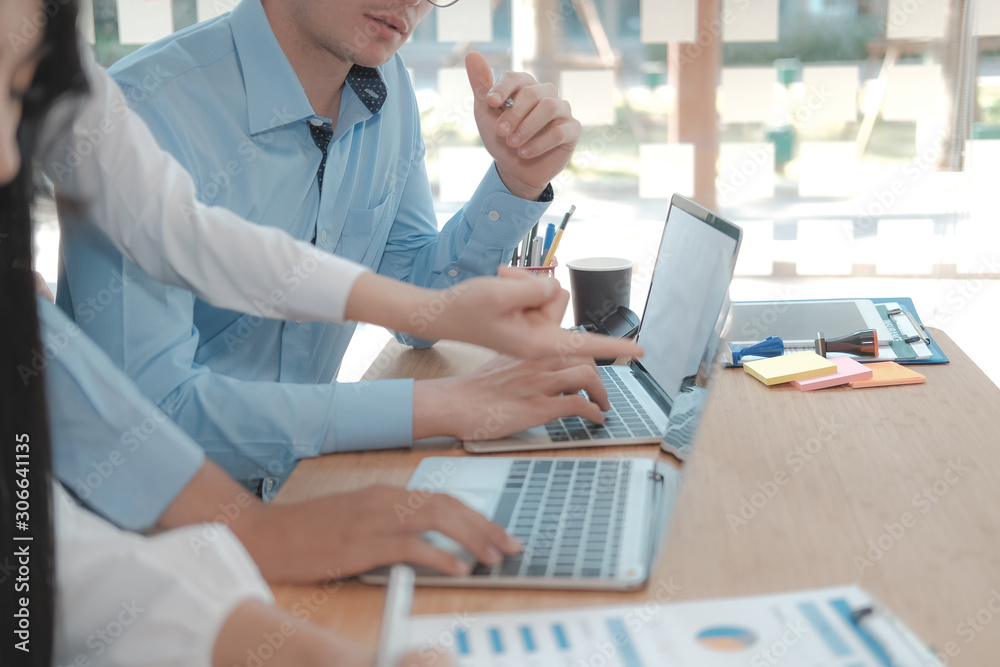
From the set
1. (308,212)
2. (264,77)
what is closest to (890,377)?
(308,212)

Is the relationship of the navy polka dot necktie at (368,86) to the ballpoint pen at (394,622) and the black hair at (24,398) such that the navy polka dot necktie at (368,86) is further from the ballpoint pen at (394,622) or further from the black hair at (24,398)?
the ballpoint pen at (394,622)

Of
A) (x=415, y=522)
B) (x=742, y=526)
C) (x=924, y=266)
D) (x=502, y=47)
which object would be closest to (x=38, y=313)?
(x=415, y=522)

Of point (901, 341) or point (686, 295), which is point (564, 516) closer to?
point (686, 295)

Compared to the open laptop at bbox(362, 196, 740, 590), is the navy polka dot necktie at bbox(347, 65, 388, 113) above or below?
above

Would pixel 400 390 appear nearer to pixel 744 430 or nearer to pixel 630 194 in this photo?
pixel 744 430

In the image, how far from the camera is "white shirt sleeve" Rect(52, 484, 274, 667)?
57 centimetres

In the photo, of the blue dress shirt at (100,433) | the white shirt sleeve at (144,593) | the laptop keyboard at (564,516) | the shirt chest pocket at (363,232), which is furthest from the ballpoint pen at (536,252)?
the white shirt sleeve at (144,593)

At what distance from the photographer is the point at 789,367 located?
48.2 inches

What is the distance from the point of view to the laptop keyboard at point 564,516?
0.75 meters

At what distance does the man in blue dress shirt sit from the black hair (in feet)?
0.71

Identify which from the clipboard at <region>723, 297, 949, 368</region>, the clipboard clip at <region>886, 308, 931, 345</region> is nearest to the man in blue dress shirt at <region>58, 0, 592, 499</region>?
the clipboard at <region>723, 297, 949, 368</region>

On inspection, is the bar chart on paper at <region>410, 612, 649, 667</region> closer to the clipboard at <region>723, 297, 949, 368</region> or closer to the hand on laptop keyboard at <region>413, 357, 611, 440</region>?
the hand on laptop keyboard at <region>413, 357, 611, 440</region>

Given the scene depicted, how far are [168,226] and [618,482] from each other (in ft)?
1.65

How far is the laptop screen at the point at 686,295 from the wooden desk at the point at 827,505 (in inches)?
3.7
